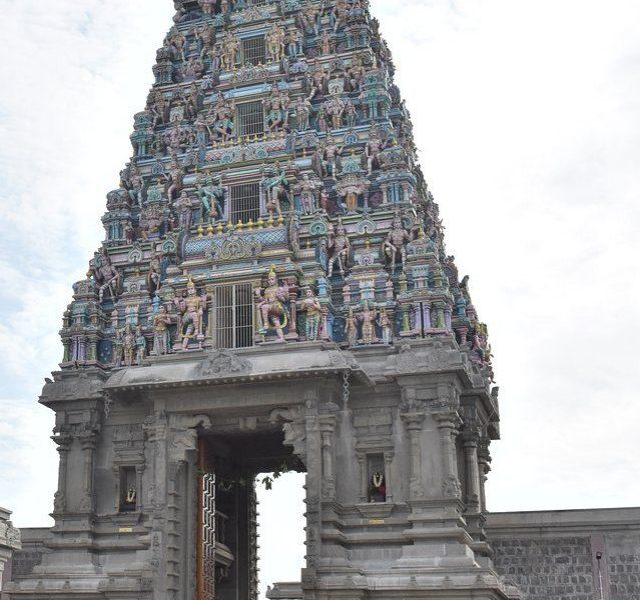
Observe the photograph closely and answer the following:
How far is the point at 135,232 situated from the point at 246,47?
8.98 metres

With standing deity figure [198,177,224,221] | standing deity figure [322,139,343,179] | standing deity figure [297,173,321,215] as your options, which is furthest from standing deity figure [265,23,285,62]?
standing deity figure [297,173,321,215]

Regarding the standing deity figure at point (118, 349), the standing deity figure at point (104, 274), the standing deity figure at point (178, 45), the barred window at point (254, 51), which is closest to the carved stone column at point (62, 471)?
the standing deity figure at point (118, 349)

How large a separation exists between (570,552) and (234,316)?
14.2 meters

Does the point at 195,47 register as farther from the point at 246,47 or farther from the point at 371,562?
the point at 371,562

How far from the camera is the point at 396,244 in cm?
3541

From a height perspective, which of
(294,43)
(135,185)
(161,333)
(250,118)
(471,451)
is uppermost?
(294,43)

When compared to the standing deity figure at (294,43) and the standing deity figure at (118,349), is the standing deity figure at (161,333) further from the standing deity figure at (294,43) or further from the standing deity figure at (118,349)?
the standing deity figure at (294,43)

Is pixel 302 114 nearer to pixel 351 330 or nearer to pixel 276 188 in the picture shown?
pixel 276 188

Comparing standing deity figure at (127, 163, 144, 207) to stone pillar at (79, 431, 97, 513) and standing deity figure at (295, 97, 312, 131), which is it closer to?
standing deity figure at (295, 97, 312, 131)

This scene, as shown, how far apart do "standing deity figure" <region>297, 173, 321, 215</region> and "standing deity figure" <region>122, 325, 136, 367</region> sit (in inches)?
294

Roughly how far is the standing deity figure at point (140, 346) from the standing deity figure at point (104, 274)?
2379 mm

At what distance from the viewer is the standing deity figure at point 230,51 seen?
41406 millimetres

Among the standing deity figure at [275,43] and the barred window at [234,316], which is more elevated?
the standing deity figure at [275,43]

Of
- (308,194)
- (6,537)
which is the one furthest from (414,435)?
(6,537)
